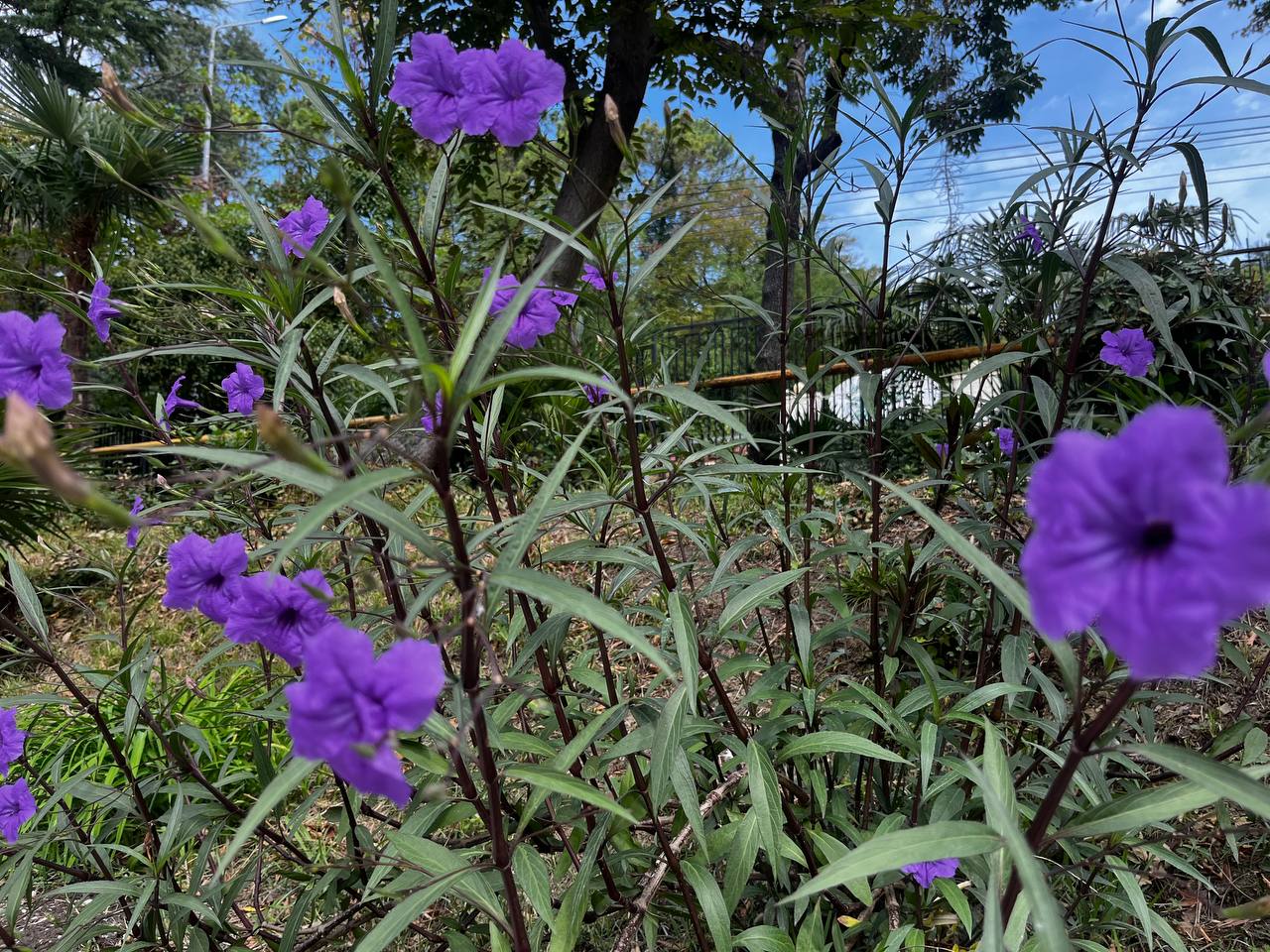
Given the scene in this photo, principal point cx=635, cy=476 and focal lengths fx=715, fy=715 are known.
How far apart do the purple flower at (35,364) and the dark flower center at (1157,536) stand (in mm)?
1226

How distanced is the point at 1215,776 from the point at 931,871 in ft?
2.92

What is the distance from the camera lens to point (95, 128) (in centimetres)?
627

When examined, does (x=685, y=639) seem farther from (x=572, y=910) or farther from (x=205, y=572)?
(x=205, y=572)

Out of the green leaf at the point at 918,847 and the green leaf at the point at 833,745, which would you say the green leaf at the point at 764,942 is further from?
the green leaf at the point at 918,847

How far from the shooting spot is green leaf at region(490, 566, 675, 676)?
0.63 meters

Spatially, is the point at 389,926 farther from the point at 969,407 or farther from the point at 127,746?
the point at 969,407

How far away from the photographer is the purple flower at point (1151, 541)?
41cm

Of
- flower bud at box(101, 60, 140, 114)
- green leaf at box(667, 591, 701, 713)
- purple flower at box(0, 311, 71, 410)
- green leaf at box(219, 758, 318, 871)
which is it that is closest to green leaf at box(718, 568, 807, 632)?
green leaf at box(667, 591, 701, 713)

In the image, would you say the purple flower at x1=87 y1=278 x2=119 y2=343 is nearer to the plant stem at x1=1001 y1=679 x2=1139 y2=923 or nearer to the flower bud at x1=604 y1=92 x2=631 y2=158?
the flower bud at x1=604 y1=92 x2=631 y2=158

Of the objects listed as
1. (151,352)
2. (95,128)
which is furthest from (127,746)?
(95,128)

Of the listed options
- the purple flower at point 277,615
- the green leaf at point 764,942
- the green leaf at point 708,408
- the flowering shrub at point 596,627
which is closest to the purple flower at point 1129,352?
the flowering shrub at point 596,627

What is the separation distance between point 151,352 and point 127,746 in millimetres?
843

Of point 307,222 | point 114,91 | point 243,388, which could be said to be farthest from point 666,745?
point 243,388

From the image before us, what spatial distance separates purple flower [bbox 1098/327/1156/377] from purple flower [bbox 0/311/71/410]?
2164 millimetres
